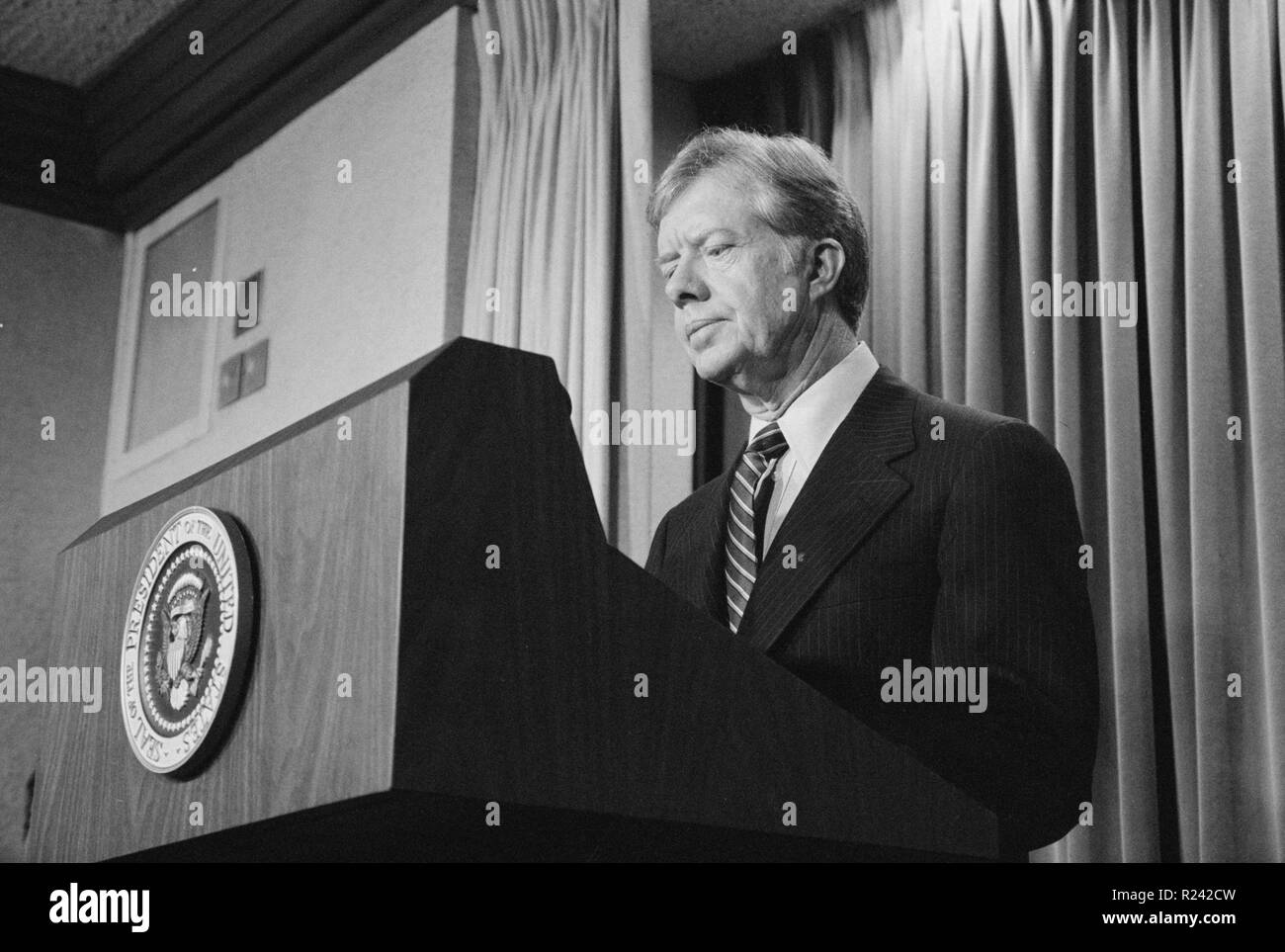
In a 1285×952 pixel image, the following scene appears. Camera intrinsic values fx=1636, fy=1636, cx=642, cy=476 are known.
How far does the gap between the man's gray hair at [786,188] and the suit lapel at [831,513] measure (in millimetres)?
287

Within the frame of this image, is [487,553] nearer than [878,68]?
Yes

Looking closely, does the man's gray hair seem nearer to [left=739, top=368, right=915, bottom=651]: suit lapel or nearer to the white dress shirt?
the white dress shirt

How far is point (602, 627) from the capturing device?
96 cm

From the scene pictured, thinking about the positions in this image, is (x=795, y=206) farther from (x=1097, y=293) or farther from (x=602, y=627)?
(x=1097, y=293)

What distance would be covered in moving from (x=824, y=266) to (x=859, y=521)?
0.48 m

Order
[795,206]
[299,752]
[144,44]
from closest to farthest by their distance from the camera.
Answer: [299,752] → [795,206] → [144,44]

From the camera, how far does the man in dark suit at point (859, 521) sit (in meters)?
1.31

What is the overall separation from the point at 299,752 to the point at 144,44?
155 inches

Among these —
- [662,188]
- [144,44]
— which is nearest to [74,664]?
[662,188]

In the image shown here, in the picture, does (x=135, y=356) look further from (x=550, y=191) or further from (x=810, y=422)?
(x=810, y=422)

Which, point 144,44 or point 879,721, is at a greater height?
point 144,44

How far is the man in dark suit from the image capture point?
131 cm

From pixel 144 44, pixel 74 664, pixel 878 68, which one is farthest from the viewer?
pixel 144 44

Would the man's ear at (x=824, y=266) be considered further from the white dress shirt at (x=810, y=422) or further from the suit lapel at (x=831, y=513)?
the suit lapel at (x=831, y=513)
